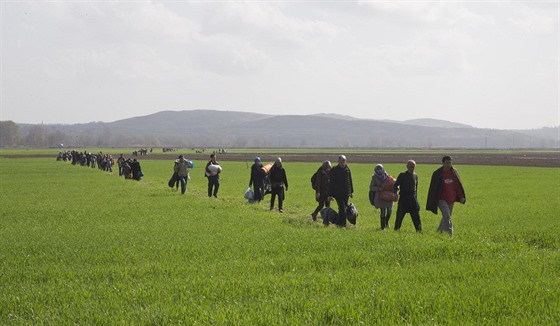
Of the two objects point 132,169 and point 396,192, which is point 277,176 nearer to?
point 396,192

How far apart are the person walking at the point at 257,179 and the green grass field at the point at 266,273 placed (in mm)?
4882

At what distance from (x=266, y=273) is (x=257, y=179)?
13475 millimetres

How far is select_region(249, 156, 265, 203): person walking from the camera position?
75.7ft

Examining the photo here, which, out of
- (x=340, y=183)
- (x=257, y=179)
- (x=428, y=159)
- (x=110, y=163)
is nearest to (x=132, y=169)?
(x=110, y=163)

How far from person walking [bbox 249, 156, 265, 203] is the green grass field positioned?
4.88m

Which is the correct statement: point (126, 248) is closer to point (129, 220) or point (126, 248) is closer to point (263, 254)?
point (263, 254)

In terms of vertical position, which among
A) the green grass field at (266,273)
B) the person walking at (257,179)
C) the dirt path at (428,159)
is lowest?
the dirt path at (428,159)

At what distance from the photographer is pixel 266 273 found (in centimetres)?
1023

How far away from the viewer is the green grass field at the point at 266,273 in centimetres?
789

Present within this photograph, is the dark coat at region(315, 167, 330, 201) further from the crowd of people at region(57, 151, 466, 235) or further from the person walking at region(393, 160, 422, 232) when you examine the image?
the person walking at region(393, 160, 422, 232)

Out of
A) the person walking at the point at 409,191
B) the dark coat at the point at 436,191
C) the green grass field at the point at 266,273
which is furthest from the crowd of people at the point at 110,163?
the dark coat at the point at 436,191

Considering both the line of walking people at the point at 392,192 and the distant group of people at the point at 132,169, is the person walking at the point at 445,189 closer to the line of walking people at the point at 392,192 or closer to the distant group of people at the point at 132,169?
the line of walking people at the point at 392,192

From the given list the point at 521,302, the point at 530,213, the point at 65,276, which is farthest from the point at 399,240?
the point at 530,213

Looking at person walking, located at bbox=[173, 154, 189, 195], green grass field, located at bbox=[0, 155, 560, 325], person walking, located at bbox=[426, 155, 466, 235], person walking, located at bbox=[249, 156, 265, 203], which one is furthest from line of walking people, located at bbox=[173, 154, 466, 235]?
person walking, located at bbox=[173, 154, 189, 195]
